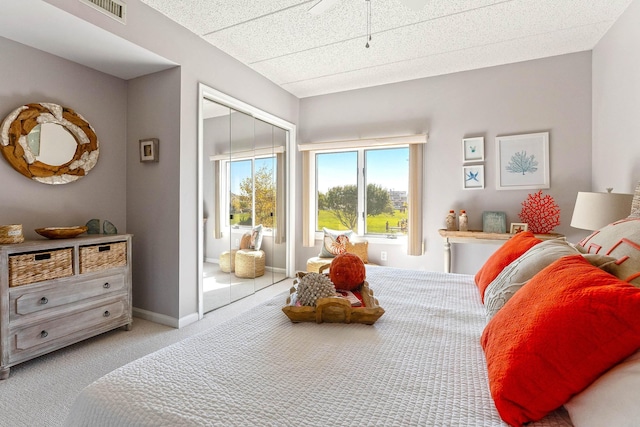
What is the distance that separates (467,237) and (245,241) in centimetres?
248

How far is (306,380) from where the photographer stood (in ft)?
2.85

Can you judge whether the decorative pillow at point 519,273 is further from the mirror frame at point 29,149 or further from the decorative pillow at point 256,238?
the mirror frame at point 29,149

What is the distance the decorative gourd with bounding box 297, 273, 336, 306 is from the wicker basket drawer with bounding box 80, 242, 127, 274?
2062 millimetres

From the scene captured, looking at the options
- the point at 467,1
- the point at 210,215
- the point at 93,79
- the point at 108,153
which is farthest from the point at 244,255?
the point at 467,1

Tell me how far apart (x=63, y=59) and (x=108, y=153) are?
85cm

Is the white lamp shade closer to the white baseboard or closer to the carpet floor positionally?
the carpet floor

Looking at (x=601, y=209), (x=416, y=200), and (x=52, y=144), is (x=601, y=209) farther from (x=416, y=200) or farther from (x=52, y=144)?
(x=52, y=144)

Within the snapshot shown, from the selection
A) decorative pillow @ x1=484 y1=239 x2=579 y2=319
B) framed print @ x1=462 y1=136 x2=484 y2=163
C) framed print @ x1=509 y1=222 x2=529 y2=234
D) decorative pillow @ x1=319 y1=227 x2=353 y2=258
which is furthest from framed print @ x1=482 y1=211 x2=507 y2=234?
decorative pillow @ x1=484 y1=239 x2=579 y2=319

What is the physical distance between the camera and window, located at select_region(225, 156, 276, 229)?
3.49m

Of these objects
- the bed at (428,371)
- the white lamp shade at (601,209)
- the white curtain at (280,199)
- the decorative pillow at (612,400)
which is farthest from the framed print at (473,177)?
the decorative pillow at (612,400)

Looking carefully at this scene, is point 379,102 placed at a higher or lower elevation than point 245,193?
higher

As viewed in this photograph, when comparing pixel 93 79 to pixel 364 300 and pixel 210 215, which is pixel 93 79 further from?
pixel 364 300

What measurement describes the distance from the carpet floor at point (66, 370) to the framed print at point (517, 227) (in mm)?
3048

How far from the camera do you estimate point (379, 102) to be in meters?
4.10
